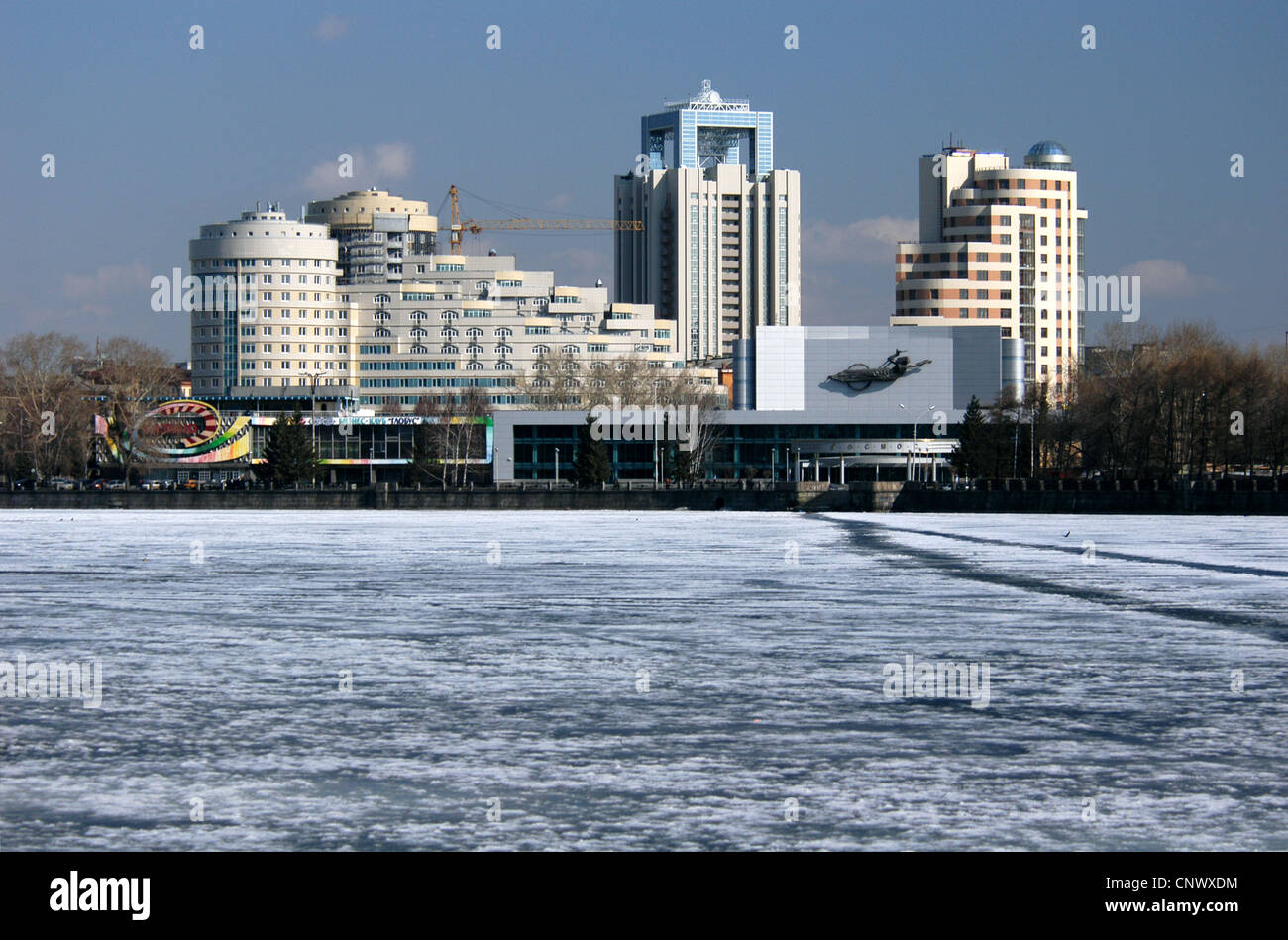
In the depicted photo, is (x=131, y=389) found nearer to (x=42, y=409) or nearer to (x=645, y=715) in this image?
(x=42, y=409)

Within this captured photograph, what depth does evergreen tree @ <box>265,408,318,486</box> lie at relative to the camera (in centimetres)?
13562

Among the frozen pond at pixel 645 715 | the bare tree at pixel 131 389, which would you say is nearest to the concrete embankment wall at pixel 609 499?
the bare tree at pixel 131 389

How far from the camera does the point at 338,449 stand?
6649 inches

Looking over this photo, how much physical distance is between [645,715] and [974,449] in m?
117

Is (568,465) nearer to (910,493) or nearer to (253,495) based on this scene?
(253,495)

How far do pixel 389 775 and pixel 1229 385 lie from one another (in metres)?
98.8

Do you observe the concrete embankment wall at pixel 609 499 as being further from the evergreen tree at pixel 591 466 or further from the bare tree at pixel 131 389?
the bare tree at pixel 131 389

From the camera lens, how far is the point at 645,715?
1739 centimetres

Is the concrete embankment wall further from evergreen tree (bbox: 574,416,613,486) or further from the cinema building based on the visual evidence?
the cinema building

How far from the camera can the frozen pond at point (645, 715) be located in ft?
40.8

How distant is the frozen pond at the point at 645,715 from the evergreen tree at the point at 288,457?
98247 millimetres

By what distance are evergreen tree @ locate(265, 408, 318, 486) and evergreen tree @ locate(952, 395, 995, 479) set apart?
54359 millimetres
